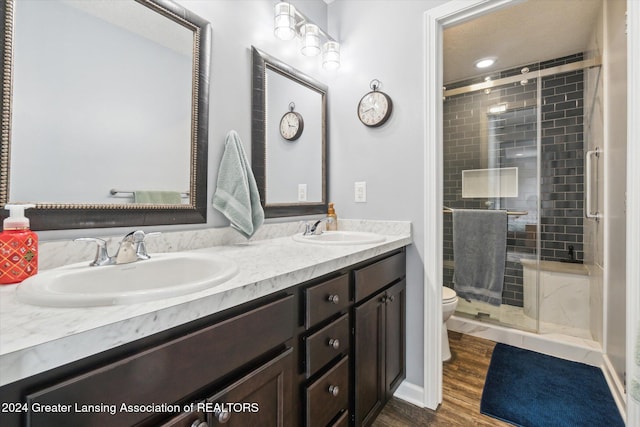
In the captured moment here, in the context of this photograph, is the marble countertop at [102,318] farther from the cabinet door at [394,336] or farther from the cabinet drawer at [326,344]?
the cabinet door at [394,336]

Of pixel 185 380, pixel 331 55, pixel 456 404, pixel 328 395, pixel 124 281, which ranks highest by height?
pixel 331 55

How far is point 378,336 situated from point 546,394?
3.70 feet

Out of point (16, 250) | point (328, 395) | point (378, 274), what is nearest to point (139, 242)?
point (16, 250)

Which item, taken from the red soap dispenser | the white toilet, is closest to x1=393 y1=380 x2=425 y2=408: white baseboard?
the white toilet

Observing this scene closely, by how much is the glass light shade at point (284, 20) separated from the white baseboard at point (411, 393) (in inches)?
77.6

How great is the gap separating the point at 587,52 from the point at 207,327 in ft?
11.7

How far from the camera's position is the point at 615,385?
5.44 ft

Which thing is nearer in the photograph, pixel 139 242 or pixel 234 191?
pixel 139 242

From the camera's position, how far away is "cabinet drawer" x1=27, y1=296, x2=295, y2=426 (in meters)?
0.45

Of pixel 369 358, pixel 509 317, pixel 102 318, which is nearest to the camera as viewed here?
pixel 102 318

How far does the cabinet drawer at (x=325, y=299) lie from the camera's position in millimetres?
931

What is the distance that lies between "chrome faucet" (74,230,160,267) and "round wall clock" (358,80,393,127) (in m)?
1.35

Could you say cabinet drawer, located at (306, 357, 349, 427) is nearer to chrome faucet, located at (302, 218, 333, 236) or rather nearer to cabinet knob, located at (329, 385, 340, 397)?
cabinet knob, located at (329, 385, 340, 397)

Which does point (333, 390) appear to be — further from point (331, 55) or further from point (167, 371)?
point (331, 55)
